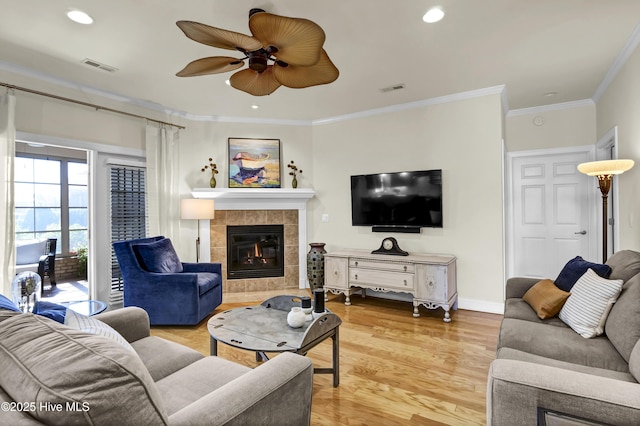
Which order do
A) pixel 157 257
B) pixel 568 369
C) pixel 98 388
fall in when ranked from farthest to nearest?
pixel 157 257
pixel 568 369
pixel 98 388

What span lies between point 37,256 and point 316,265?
4504 millimetres

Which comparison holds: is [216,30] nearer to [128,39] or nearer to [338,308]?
[128,39]

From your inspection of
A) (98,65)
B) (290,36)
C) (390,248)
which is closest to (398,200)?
(390,248)

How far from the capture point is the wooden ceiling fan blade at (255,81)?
238 cm

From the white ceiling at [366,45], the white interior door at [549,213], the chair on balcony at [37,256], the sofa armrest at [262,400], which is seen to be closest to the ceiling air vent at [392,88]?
the white ceiling at [366,45]

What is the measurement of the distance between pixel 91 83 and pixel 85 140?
2.09 feet

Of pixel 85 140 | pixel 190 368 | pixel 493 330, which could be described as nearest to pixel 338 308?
pixel 493 330

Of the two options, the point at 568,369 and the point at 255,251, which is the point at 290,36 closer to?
the point at 568,369

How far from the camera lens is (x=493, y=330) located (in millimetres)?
3318

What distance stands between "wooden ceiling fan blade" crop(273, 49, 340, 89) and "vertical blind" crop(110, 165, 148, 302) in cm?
288

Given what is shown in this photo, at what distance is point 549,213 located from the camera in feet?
14.8

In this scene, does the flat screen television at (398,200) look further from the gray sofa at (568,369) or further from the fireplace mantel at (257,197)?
the gray sofa at (568,369)

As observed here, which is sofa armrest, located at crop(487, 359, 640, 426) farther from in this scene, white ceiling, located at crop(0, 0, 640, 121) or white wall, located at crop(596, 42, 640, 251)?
white wall, located at crop(596, 42, 640, 251)

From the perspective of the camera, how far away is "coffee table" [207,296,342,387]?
76.2 inches
